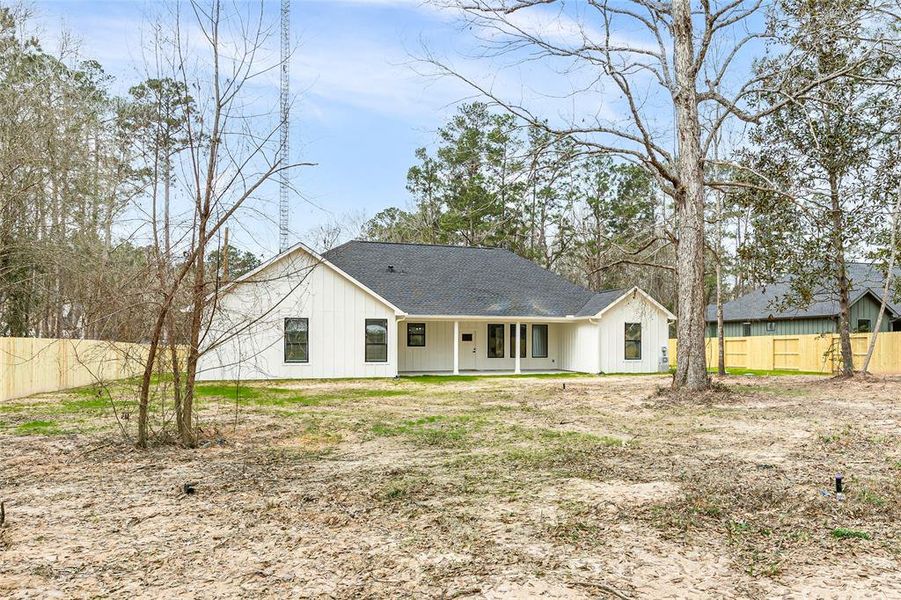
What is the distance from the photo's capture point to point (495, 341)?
23547 millimetres

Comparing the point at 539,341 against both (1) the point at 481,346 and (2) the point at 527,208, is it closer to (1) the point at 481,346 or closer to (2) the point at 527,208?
(1) the point at 481,346

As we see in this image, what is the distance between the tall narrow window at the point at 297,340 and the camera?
19.1m

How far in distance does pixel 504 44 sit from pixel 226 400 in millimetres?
9145

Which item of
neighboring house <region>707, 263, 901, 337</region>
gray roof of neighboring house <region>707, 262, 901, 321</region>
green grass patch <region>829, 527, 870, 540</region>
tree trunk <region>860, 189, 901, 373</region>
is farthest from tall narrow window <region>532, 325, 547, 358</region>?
green grass patch <region>829, 527, 870, 540</region>

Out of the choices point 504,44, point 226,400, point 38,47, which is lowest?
point 226,400

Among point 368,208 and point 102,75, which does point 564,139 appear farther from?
point 368,208

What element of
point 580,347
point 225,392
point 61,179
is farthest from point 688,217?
point 61,179

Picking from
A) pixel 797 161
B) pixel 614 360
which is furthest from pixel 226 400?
pixel 797 161

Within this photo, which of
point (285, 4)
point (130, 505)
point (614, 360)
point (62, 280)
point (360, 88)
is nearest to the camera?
point (130, 505)

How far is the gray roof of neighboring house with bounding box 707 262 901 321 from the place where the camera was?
2442cm

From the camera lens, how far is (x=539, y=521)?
4.50m

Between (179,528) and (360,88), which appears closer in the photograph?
(179,528)

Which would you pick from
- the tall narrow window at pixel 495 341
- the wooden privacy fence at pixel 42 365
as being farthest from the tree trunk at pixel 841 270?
the wooden privacy fence at pixel 42 365

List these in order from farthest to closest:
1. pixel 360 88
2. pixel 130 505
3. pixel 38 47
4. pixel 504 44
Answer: pixel 38 47
pixel 360 88
pixel 504 44
pixel 130 505
